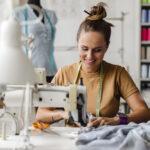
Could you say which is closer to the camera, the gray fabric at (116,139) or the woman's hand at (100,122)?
the gray fabric at (116,139)

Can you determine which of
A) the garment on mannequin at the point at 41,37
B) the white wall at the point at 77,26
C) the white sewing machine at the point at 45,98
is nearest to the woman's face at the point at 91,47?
the white sewing machine at the point at 45,98

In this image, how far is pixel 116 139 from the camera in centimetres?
115

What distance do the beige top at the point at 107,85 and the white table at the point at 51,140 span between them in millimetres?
340

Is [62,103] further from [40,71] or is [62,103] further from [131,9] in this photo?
[131,9]

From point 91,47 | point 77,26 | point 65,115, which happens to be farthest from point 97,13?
point 77,26

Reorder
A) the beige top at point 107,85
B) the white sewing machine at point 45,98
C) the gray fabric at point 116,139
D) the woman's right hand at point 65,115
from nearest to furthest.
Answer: the gray fabric at point 116,139, the white sewing machine at point 45,98, the woman's right hand at point 65,115, the beige top at point 107,85

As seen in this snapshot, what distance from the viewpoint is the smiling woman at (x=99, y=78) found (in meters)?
1.75

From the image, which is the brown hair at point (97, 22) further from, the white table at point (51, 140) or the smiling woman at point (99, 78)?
the white table at point (51, 140)

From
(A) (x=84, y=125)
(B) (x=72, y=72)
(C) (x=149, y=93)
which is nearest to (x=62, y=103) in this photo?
(A) (x=84, y=125)

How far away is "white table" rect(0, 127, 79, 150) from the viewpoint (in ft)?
4.00

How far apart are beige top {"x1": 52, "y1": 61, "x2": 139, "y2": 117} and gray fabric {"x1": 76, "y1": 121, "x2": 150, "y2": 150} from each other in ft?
1.67

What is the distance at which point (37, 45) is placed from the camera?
3.11 meters

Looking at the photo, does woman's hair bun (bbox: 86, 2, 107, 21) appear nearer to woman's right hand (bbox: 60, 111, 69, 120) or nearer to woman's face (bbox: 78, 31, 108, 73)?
woman's face (bbox: 78, 31, 108, 73)

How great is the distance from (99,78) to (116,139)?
0.74 metres
